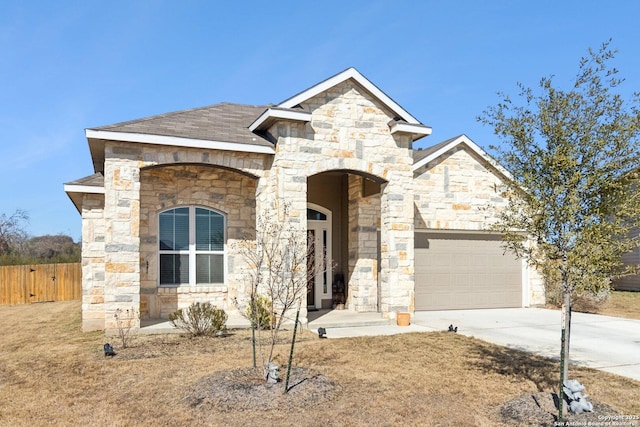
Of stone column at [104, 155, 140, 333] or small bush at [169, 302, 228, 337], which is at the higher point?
stone column at [104, 155, 140, 333]

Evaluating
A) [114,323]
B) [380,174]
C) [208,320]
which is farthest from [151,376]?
[380,174]

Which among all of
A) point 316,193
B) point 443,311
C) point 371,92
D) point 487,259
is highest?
point 371,92

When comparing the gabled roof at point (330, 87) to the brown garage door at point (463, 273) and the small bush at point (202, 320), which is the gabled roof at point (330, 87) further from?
the small bush at point (202, 320)

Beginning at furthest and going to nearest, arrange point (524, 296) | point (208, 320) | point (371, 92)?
1. point (524, 296)
2. point (371, 92)
3. point (208, 320)

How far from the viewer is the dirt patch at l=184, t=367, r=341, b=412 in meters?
5.48

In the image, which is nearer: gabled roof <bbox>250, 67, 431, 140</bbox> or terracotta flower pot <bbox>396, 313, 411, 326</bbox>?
gabled roof <bbox>250, 67, 431, 140</bbox>

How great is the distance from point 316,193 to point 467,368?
7398mm

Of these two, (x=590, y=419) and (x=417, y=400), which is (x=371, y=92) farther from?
(x=590, y=419)

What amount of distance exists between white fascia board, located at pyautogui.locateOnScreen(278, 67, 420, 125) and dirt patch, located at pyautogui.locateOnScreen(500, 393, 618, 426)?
726cm

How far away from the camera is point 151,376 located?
671cm

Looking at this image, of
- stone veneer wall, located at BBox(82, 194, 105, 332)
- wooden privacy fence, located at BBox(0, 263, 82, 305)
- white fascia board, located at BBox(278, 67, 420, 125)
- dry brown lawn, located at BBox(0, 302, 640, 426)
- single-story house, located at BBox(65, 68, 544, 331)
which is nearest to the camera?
Result: dry brown lawn, located at BBox(0, 302, 640, 426)

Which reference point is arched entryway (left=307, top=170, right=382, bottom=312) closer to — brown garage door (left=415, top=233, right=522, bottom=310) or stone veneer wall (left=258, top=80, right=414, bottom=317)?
stone veneer wall (left=258, top=80, right=414, bottom=317)

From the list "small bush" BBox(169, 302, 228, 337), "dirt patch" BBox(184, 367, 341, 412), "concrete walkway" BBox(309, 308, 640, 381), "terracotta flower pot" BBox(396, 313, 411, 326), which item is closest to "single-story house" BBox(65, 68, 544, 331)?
"terracotta flower pot" BBox(396, 313, 411, 326)

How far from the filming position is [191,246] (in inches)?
463
